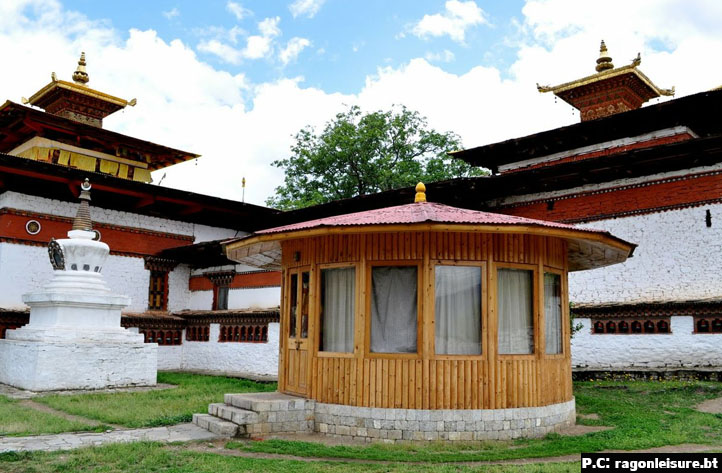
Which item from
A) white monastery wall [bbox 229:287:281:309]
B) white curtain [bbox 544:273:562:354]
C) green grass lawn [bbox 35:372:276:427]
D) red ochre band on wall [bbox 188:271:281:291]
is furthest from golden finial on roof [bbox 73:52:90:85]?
white curtain [bbox 544:273:562:354]

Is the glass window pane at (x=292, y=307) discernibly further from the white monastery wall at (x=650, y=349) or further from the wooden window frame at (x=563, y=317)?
the white monastery wall at (x=650, y=349)

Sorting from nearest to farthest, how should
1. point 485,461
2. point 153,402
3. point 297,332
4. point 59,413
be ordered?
point 485,461
point 297,332
point 59,413
point 153,402

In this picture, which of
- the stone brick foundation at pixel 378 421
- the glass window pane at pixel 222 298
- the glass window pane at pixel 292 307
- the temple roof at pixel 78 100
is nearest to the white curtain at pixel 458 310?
the stone brick foundation at pixel 378 421

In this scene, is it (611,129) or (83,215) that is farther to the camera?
(611,129)

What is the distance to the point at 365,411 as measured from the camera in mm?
7992

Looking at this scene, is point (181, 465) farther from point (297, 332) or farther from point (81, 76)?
point (81, 76)

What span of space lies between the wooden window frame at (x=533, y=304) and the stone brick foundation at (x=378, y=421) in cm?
67

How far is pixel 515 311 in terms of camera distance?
8.23m

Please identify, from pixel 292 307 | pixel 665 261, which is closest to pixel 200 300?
pixel 292 307

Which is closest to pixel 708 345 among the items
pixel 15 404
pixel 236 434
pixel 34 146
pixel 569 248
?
pixel 569 248

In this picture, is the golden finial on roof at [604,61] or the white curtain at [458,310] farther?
the golden finial on roof at [604,61]

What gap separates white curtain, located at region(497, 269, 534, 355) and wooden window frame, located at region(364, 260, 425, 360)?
1.05m

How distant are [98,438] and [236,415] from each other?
169 centimetres

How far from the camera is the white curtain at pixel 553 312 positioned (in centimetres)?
862
